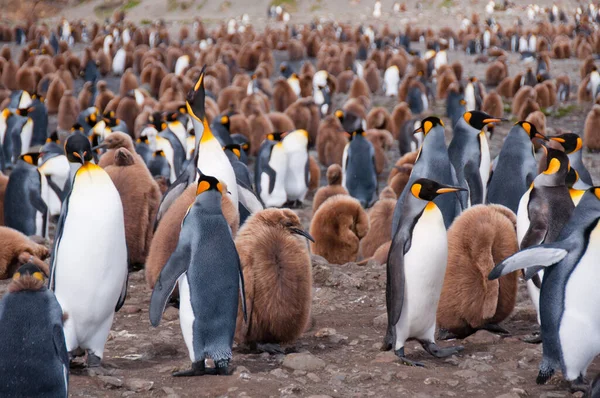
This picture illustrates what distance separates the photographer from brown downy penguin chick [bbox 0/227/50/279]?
220 inches

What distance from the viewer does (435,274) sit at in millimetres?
3982

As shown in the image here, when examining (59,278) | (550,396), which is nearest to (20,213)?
(59,278)

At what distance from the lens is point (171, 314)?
483 cm

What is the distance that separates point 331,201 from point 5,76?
46.4ft

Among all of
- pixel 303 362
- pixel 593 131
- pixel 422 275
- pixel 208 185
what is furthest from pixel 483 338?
pixel 593 131

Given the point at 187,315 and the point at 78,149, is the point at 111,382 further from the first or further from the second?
the point at 78,149

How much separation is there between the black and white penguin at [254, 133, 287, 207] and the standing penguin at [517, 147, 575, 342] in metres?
5.71

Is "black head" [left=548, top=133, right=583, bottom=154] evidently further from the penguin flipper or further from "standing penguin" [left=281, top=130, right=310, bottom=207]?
"standing penguin" [left=281, top=130, right=310, bottom=207]

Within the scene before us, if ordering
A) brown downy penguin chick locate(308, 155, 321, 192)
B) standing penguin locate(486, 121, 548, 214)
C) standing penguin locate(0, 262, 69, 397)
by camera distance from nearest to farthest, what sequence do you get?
standing penguin locate(0, 262, 69, 397) < standing penguin locate(486, 121, 548, 214) < brown downy penguin chick locate(308, 155, 321, 192)

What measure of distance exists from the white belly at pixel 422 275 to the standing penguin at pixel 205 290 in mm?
812

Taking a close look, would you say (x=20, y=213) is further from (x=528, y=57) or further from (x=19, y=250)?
(x=528, y=57)

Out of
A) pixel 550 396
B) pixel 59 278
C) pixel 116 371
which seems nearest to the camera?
pixel 550 396

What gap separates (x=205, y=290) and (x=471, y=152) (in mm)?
3758

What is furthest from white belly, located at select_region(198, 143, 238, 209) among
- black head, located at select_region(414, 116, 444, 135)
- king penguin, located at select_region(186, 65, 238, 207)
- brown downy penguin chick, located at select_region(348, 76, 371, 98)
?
brown downy penguin chick, located at select_region(348, 76, 371, 98)
